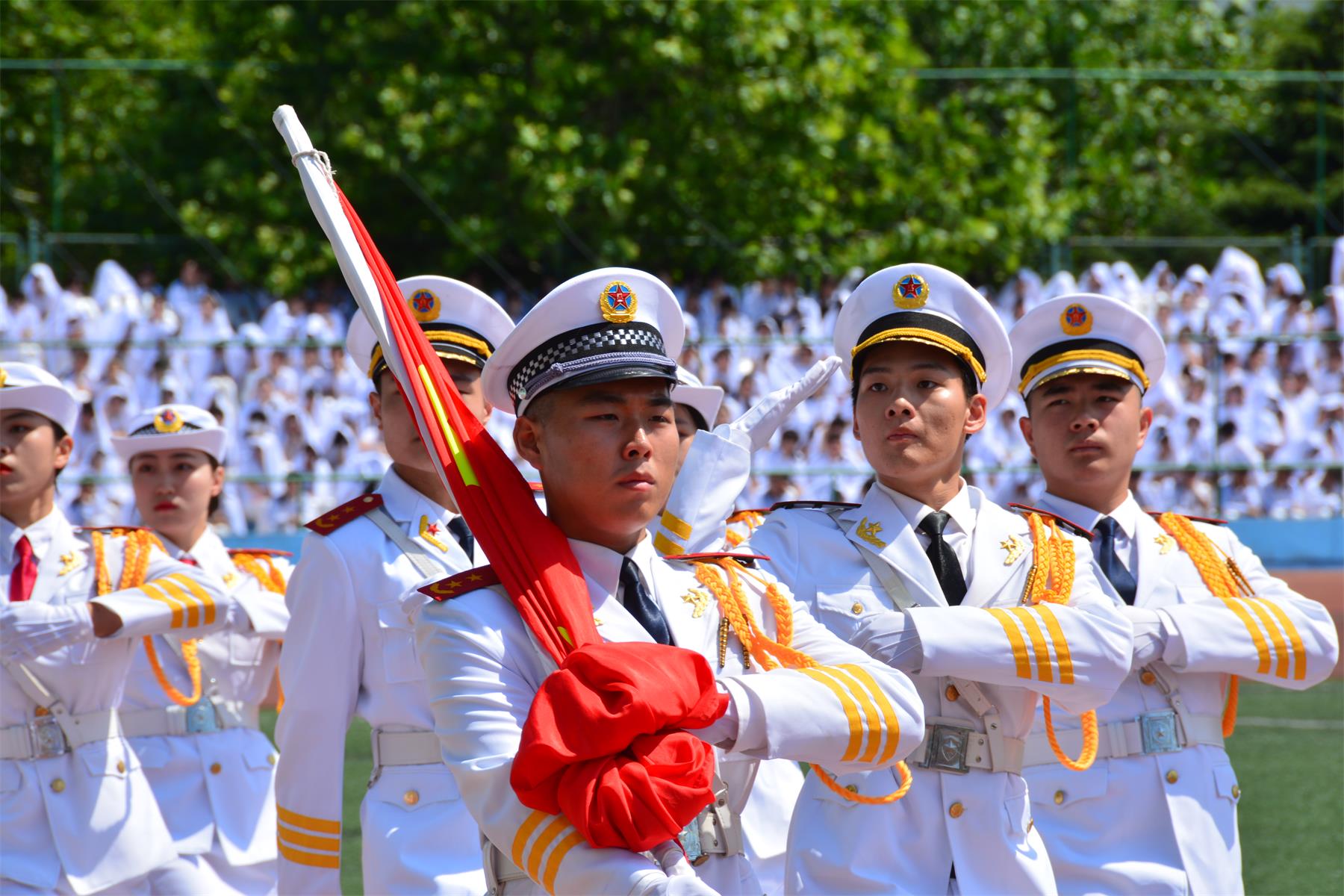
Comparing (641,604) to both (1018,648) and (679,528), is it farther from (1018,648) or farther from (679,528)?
(679,528)

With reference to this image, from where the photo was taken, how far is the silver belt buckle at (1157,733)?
14.0ft

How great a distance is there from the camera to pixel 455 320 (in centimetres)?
441

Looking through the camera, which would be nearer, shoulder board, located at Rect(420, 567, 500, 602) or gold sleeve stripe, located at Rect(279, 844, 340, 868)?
shoulder board, located at Rect(420, 567, 500, 602)

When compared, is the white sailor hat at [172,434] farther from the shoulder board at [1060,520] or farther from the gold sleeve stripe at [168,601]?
the shoulder board at [1060,520]

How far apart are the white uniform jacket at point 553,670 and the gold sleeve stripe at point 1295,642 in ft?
6.09

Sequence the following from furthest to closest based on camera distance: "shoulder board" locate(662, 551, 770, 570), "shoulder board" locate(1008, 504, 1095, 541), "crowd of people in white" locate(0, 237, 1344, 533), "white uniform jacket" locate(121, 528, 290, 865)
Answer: "crowd of people in white" locate(0, 237, 1344, 533) → "white uniform jacket" locate(121, 528, 290, 865) → "shoulder board" locate(1008, 504, 1095, 541) → "shoulder board" locate(662, 551, 770, 570)

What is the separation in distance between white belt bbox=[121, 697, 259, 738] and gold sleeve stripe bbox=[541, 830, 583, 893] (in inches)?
152

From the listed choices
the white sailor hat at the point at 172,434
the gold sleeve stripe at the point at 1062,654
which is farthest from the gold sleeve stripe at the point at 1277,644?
the white sailor hat at the point at 172,434

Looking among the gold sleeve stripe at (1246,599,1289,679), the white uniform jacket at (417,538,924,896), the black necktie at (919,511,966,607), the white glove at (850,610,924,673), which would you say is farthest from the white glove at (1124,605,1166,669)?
the white uniform jacket at (417,538,924,896)

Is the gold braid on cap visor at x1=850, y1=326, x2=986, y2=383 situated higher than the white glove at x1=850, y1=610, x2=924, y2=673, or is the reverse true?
the gold braid on cap visor at x1=850, y1=326, x2=986, y2=383

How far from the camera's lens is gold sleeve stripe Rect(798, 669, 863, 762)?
8.60ft

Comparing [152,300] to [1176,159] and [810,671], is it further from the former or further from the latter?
[1176,159]

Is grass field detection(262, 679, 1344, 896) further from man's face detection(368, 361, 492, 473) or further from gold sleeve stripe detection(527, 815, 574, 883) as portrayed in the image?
gold sleeve stripe detection(527, 815, 574, 883)

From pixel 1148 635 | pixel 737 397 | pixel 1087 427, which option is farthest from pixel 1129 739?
pixel 737 397
